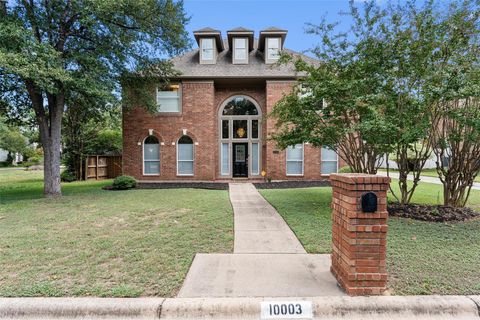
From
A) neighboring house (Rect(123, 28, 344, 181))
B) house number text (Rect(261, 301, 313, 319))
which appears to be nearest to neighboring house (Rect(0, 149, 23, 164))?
neighboring house (Rect(123, 28, 344, 181))

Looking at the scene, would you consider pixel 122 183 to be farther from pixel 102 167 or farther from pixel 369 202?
pixel 369 202

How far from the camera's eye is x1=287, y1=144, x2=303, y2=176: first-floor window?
1484cm

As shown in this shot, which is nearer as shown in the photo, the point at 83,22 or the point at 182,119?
the point at 83,22

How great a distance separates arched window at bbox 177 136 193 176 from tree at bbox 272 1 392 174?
7636mm

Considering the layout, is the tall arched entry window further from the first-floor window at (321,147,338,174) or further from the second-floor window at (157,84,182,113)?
the first-floor window at (321,147,338,174)

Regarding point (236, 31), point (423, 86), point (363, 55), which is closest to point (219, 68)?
point (236, 31)

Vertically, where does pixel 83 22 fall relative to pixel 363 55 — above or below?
above

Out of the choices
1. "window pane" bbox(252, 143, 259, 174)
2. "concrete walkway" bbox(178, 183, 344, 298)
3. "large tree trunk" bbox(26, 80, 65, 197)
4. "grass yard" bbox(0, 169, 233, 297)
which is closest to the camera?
"concrete walkway" bbox(178, 183, 344, 298)

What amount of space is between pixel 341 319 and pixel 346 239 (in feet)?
2.63

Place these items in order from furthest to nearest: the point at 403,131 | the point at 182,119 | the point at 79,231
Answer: the point at 182,119
the point at 403,131
the point at 79,231

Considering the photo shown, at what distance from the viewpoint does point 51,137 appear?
10.4 meters

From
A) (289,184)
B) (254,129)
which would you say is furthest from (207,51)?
(289,184)

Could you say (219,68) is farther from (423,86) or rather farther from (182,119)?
(423,86)

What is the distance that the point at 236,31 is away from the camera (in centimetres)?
1504
